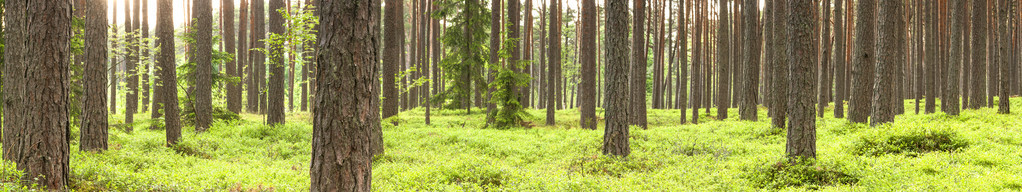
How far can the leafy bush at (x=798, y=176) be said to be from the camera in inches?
287

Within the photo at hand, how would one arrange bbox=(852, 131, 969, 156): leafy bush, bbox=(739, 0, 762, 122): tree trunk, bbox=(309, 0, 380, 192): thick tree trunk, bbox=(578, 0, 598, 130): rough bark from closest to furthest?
bbox=(309, 0, 380, 192): thick tree trunk < bbox=(852, 131, 969, 156): leafy bush < bbox=(578, 0, 598, 130): rough bark < bbox=(739, 0, 762, 122): tree trunk

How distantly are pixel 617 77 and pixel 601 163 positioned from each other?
1.70 metres

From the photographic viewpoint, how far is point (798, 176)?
7629 mm

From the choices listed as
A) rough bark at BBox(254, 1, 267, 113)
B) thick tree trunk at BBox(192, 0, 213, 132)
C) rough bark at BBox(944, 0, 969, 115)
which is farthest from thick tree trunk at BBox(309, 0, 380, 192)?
rough bark at BBox(944, 0, 969, 115)

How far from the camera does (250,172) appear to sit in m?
8.34

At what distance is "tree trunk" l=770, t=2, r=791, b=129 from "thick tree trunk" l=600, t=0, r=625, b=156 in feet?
17.0

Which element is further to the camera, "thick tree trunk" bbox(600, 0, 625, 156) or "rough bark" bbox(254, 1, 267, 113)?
"rough bark" bbox(254, 1, 267, 113)

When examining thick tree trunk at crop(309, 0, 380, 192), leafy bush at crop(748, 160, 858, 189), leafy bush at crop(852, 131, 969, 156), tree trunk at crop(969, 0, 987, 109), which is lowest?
leafy bush at crop(748, 160, 858, 189)

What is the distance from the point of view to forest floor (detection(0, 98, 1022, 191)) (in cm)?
697

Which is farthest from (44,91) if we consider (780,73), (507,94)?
(780,73)

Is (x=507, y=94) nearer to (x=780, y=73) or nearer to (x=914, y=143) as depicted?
(x=780, y=73)

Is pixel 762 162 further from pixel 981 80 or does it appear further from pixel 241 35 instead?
pixel 241 35

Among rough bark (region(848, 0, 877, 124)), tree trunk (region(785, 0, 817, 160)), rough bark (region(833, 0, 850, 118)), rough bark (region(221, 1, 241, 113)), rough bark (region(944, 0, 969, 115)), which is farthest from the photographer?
rough bark (region(221, 1, 241, 113))

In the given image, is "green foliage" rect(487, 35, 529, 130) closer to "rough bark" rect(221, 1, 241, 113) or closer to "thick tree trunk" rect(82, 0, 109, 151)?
"rough bark" rect(221, 1, 241, 113)
